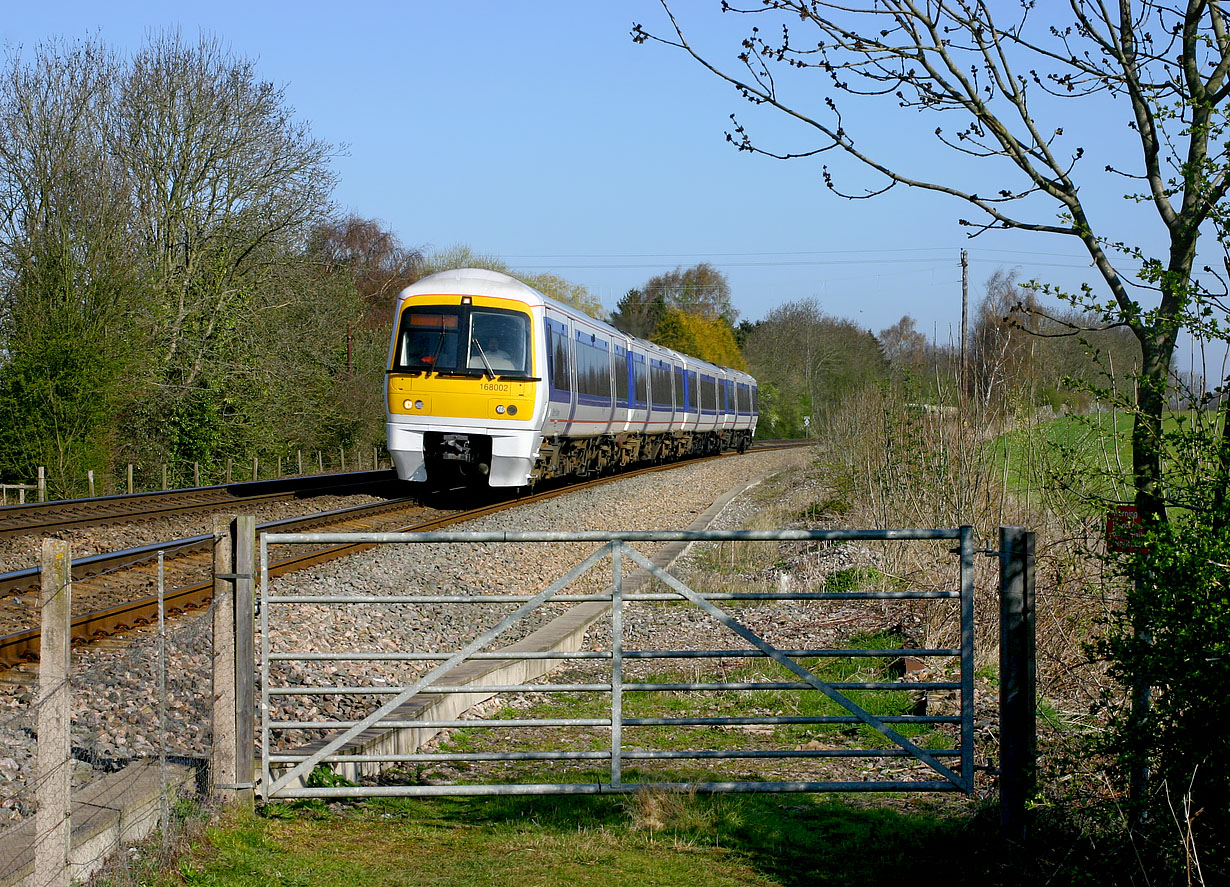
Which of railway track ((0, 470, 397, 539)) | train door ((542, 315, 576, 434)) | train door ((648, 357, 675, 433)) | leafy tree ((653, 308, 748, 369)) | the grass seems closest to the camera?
the grass

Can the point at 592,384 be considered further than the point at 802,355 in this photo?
No

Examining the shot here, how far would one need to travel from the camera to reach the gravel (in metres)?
5.44

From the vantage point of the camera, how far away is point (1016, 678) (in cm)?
467

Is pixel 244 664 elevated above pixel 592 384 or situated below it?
below

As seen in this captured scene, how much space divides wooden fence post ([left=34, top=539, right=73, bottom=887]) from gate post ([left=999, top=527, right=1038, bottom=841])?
3.39 metres

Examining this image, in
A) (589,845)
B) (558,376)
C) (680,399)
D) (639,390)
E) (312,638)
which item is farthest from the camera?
(680,399)

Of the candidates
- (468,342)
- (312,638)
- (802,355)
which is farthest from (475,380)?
(802,355)

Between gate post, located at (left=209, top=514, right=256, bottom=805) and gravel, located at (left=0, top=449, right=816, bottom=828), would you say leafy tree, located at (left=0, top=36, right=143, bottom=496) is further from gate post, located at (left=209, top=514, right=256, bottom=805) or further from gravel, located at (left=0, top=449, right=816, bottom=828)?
gate post, located at (left=209, top=514, right=256, bottom=805)

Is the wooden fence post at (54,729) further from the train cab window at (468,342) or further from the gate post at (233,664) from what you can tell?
the train cab window at (468,342)

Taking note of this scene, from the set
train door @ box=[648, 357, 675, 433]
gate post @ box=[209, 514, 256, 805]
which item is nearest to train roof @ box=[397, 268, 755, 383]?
train door @ box=[648, 357, 675, 433]

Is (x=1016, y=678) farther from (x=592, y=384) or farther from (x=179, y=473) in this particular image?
(x=179, y=473)

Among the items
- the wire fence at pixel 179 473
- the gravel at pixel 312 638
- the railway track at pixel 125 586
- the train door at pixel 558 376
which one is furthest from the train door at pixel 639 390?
the railway track at pixel 125 586

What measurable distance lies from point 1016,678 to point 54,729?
137 inches

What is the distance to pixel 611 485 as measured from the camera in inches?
910
